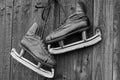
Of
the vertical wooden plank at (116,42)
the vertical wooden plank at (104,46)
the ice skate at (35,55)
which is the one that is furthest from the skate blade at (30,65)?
the vertical wooden plank at (116,42)

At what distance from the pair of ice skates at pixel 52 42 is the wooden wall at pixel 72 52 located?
7 centimetres

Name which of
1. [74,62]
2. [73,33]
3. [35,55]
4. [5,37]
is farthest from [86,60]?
[5,37]

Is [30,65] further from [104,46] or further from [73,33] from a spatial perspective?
[104,46]

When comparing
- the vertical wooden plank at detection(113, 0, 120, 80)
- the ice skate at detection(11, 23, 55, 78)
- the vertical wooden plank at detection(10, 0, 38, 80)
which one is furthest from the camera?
the vertical wooden plank at detection(10, 0, 38, 80)

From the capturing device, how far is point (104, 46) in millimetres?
1834

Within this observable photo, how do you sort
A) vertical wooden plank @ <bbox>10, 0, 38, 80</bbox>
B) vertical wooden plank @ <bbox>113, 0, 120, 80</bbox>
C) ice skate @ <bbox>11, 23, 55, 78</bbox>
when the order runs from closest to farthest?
vertical wooden plank @ <bbox>113, 0, 120, 80</bbox>
ice skate @ <bbox>11, 23, 55, 78</bbox>
vertical wooden plank @ <bbox>10, 0, 38, 80</bbox>

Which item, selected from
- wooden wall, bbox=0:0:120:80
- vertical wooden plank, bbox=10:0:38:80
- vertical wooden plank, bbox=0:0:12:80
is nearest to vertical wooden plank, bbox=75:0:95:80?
wooden wall, bbox=0:0:120:80

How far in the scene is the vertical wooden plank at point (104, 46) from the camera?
1.82 metres

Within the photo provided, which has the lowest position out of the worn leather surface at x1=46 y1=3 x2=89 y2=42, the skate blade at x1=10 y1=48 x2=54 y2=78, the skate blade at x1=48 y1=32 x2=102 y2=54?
the skate blade at x1=10 y1=48 x2=54 y2=78

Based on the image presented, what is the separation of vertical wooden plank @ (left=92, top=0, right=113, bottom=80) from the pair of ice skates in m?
0.05

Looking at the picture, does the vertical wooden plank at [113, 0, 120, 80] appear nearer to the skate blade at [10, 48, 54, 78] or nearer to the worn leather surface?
the worn leather surface

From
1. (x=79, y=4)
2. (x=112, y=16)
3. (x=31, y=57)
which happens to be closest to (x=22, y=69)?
(x=31, y=57)

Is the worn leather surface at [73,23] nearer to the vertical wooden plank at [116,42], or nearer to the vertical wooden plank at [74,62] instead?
the vertical wooden plank at [74,62]

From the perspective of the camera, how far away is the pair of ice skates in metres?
1.83
